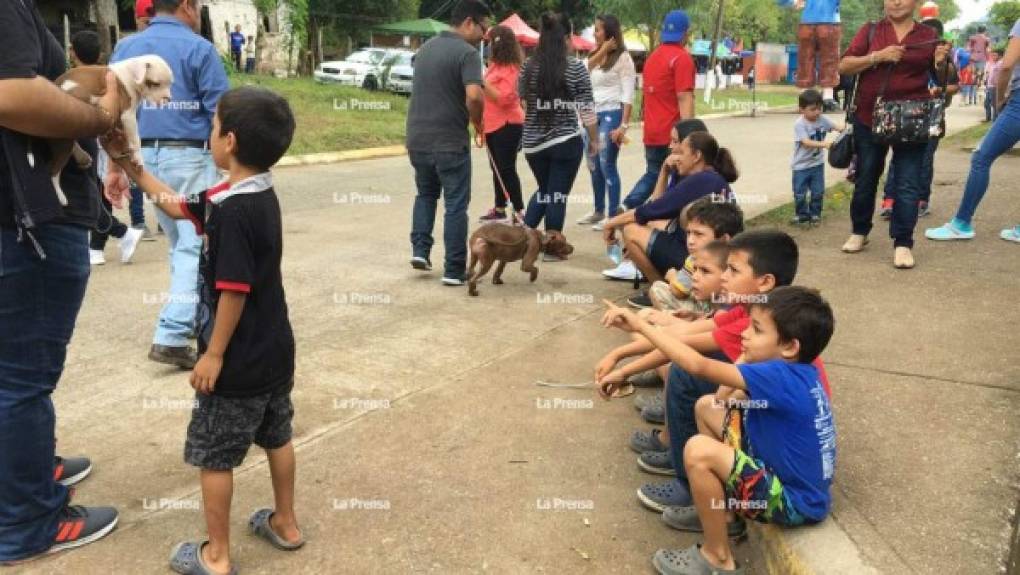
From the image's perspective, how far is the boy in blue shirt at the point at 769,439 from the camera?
2584 mm

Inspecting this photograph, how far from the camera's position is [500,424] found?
3.78 metres

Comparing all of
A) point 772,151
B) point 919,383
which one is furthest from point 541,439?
point 772,151

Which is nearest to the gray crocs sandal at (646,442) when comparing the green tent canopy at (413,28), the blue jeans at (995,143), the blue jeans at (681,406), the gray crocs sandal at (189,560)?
the blue jeans at (681,406)

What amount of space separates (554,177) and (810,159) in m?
2.70

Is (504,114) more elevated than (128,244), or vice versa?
(504,114)

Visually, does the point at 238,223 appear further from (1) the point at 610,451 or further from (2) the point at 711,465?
(1) the point at 610,451

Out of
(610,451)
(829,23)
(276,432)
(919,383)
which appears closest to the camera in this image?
(276,432)

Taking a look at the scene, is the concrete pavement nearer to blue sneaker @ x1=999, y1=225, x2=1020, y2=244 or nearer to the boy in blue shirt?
the boy in blue shirt

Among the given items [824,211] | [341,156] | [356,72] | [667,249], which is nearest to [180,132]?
[667,249]

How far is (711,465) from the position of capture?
2.61 meters

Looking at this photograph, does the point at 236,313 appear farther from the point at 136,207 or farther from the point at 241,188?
the point at 136,207

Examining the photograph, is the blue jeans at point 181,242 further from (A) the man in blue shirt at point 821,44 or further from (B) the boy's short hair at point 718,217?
(A) the man in blue shirt at point 821,44

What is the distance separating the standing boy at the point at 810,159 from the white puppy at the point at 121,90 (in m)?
6.20

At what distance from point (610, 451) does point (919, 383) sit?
161 cm
